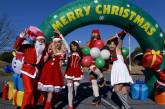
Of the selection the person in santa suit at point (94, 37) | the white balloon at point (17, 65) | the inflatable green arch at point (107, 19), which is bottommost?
the white balloon at point (17, 65)

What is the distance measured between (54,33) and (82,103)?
1.96 metres

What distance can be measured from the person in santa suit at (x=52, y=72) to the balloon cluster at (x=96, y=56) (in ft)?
3.20

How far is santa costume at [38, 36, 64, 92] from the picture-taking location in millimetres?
7355

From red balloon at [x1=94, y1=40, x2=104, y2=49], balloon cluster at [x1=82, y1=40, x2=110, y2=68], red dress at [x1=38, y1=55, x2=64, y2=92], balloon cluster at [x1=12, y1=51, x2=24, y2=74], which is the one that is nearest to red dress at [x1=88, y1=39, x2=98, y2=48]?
red balloon at [x1=94, y1=40, x2=104, y2=49]

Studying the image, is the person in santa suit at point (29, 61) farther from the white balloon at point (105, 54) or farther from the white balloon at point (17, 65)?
the white balloon at point (105, 54)

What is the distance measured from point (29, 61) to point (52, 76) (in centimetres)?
57

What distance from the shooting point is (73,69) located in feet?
26.6

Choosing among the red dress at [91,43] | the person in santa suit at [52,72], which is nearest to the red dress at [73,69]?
the person in santa suit at [52,72]

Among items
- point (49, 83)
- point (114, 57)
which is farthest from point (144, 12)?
point (49, 83)

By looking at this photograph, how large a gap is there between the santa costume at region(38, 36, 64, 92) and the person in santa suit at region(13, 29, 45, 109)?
18 cm

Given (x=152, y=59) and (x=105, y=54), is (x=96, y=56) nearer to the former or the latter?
(x=105, y=54)

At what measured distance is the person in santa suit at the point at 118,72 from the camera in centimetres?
773

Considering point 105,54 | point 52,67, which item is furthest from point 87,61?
point 52,67

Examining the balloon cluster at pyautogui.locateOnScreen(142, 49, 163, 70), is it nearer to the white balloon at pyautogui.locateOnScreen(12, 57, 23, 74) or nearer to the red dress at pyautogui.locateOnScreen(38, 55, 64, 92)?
the red dress at pyautogui.locateOnScreen(38, 55, 64, 92)
